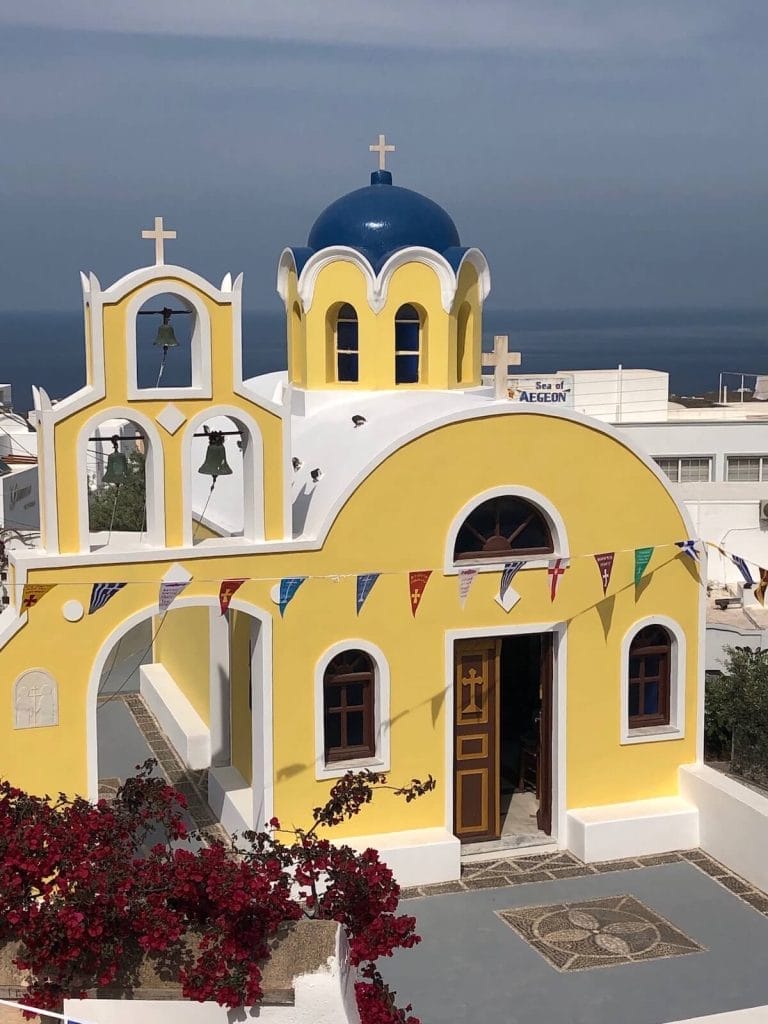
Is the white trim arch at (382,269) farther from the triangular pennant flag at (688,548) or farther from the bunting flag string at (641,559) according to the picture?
the triangular pennant flag at (688,548)

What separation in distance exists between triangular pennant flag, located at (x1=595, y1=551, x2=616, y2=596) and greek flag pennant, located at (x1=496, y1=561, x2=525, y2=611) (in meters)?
0.95

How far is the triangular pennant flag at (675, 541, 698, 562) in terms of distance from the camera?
15.4 m

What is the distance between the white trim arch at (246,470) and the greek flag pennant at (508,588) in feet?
9.39

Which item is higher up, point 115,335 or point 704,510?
point 115,335

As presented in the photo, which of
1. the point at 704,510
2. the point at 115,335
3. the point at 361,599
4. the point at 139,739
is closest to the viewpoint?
the point at 115,335

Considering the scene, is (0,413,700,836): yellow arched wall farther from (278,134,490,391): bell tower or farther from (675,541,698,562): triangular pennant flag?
(278,134,490,391): bell tower

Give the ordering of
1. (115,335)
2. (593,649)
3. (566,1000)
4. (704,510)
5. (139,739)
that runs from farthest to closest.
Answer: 1. (704,510)
2. (139,739)
3. (593,649)
4. (115,335)
5. (566,1000)

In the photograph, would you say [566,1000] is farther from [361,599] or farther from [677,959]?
[361,599]

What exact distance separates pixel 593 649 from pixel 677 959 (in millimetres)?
3747

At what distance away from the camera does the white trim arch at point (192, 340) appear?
13195 millimetres

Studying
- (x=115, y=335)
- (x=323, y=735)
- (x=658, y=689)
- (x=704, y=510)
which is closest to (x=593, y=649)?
(x=658, y=689)

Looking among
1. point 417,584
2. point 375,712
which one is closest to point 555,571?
point 417,584

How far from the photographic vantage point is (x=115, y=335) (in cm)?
1316

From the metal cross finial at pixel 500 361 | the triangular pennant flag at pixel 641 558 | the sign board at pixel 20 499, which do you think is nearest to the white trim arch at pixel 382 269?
the metal cross finial at pixel 500 361
